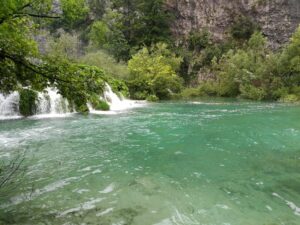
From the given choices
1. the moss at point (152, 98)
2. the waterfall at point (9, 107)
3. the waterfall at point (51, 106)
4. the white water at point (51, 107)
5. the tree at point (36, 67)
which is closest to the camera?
the tree at point (36, 67)

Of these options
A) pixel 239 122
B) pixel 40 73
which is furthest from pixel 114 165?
pixel 239 122

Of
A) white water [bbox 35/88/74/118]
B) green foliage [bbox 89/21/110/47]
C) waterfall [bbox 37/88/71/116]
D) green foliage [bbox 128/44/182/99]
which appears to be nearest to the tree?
white water [bbox 35/88/74/118]

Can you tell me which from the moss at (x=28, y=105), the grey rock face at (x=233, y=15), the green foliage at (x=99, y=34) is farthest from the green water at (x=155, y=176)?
the green foliage at (x=99, y=34)

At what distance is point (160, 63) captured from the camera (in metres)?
39.8

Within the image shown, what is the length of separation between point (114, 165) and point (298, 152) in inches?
229

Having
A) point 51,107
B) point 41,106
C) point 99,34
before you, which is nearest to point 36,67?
point 41,106

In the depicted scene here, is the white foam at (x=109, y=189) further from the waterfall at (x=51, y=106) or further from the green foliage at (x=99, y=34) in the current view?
the green foliage at (x=99, y=34)

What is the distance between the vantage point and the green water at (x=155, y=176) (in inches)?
251

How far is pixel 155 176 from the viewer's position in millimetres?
8703

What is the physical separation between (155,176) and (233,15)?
4762cm

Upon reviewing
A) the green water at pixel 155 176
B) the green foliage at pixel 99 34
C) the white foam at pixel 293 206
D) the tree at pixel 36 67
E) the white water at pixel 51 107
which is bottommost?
the white foam at pixel 293 206

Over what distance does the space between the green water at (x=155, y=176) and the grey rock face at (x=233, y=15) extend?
122 feet

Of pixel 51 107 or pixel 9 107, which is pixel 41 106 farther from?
pixel 9 107

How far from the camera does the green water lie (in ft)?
20.9
